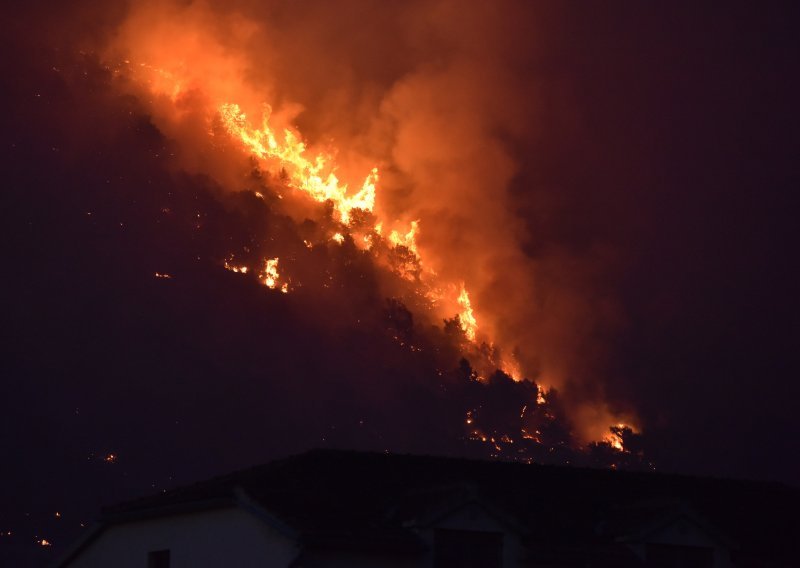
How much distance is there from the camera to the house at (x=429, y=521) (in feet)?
90.9

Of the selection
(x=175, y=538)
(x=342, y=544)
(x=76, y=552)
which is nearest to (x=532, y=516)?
(x=342, y=544)

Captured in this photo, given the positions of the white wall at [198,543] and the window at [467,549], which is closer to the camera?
the white wall at [198,543]

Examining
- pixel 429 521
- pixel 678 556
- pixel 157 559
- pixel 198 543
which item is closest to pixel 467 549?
pixel 429 521

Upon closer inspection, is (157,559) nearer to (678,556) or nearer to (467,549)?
(467,549)

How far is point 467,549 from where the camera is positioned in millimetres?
28547

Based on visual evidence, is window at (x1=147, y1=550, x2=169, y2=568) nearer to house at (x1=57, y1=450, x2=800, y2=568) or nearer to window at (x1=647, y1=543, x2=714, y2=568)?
house at (x1=57, y1=450, x2=800, y2=568)

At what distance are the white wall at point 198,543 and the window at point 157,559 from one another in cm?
15

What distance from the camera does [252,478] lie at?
3047 centimetres

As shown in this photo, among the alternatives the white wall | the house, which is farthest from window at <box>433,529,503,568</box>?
the white wall

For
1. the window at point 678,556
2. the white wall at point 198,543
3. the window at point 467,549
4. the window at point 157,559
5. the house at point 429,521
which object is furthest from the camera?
the window at point 157,559

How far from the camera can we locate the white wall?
28031 mm

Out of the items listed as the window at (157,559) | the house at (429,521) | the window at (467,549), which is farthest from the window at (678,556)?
the window at (157,559)

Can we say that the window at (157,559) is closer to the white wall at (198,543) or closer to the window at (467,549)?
the white wall at (198,543)

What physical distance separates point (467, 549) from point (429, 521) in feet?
4.27
